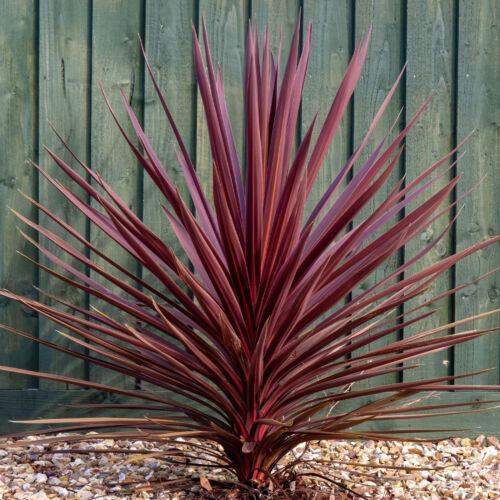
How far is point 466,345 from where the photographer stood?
2.03 m

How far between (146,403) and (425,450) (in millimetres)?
1042

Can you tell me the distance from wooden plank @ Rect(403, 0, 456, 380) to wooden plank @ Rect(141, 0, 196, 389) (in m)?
0.85

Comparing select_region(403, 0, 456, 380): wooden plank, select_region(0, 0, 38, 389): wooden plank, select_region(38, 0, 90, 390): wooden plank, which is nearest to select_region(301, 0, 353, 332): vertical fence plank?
select_region(403, 0, 456, 380): wooden plank

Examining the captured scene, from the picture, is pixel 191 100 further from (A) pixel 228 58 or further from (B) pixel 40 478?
(B) pixel 40 478

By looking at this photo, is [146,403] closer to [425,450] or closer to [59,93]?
[425,450]

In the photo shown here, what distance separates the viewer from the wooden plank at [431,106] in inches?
79.9

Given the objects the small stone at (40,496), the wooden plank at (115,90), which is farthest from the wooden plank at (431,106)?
the small stone at (40,496)

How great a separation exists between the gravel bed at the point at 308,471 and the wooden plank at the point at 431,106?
0.36 meters

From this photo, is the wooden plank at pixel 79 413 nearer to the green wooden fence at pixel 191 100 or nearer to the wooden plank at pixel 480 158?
the green wooden fence at pixel 191 100

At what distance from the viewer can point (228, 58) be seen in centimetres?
203

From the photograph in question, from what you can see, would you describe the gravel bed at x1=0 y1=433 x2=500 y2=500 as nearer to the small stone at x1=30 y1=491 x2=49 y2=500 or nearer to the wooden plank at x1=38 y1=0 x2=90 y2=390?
the small stone at x1=30 y1=491 x2=49 y2=500

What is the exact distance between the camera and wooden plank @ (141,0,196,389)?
2021 millimetres

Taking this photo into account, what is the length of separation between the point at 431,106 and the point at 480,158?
0.28 meters

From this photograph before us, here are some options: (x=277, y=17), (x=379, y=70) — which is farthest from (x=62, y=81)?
(x=379, y=70)
